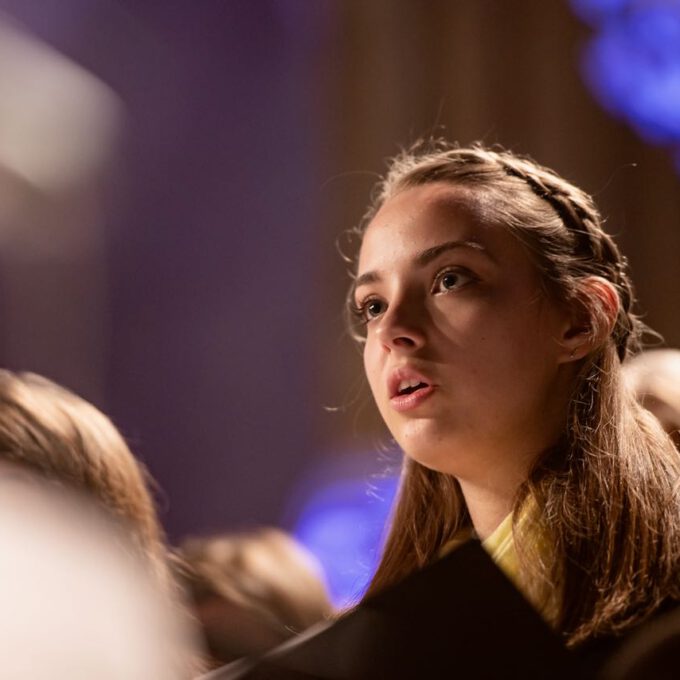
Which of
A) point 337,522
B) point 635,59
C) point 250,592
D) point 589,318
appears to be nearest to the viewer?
point 589,318

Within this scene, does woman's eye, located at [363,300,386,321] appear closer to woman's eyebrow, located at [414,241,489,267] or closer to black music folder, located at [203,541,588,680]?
woman's eyebrow, located at [414,241,489,267]

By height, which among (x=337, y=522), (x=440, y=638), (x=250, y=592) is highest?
(x=440, y=638)

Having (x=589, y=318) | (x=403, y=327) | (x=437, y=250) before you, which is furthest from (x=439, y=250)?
(x=589, y=318)

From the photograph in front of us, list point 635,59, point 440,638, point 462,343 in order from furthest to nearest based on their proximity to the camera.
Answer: point 635,59 → point 462,343 → point 440,638

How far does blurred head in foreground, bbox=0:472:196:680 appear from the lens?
42.0 inches

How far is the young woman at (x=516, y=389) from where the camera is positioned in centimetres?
123

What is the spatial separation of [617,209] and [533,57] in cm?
76

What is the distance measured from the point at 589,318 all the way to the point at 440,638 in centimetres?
65

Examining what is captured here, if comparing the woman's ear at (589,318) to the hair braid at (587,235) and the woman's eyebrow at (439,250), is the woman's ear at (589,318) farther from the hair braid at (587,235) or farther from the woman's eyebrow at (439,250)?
the woman's eyebrow at (439,250)

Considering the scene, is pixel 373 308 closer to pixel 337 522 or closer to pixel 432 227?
pixel 432 227

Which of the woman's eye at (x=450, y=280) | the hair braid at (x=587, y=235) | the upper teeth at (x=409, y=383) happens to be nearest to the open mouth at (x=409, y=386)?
the upper teeth at (x=409, y=383)

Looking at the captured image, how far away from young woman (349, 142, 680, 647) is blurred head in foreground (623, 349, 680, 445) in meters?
0.12

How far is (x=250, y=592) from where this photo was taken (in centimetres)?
187

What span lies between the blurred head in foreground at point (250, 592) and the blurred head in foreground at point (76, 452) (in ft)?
0.36
